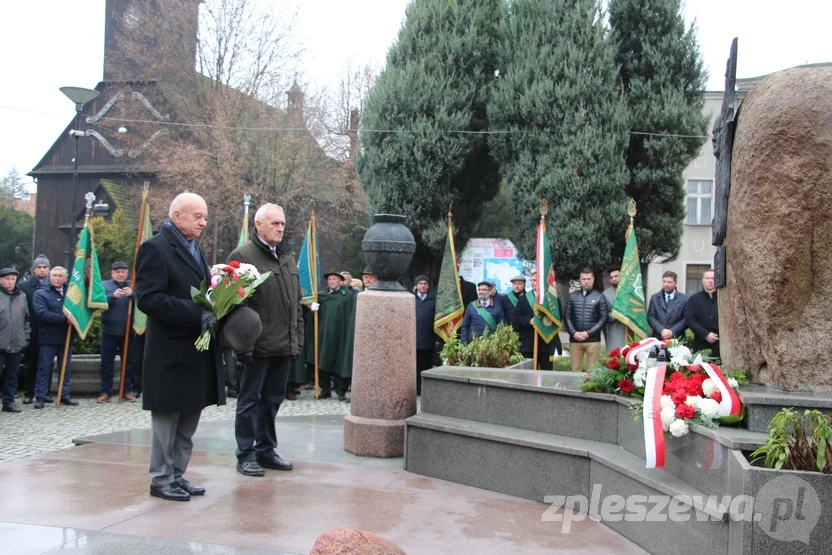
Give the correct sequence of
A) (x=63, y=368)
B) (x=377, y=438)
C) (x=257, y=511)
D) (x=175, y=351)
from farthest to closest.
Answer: (x=63, y=368), (x=377, y=438), (x=175, y=351), (x=257, y=511)

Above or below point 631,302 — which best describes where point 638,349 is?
below

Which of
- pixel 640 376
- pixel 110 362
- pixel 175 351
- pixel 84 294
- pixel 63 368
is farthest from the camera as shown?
pixel 110 362

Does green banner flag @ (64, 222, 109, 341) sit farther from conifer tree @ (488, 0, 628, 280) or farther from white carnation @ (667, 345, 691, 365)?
white carnation @ (667, 345, 691, 365)

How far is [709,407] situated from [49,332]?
886 centimetres

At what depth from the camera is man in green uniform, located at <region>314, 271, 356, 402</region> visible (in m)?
11.2

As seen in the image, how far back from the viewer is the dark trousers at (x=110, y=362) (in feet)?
35.6

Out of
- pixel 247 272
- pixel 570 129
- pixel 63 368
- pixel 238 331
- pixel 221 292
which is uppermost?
pixel 570 129

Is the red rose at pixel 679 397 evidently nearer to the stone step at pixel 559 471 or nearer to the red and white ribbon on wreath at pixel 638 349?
the stone step at pixel 559 471

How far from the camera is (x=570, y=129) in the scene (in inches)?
472

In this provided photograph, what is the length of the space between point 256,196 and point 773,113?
2145 cm

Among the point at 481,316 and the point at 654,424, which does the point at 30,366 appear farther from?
the point at 654,424

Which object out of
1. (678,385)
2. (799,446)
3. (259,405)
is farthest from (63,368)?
(799,446)

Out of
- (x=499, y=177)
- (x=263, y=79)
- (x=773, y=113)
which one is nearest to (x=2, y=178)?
(x=263, y=79)

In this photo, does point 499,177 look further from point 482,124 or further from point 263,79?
point 263,79
